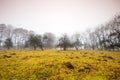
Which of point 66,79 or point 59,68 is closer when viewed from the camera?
point 66,79

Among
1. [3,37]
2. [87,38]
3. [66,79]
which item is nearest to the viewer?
[66,79]

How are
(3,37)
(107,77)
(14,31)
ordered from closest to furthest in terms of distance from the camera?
1. (107,77)
2. (3,37)
3. (14,31)

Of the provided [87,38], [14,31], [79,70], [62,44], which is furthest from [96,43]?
[79,70]

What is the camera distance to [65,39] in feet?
237

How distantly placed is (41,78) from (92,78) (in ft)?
19.9

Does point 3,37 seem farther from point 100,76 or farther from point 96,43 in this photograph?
point 100,76

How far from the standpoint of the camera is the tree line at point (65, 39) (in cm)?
6381

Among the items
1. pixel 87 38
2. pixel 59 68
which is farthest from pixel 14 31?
pixel 59 68

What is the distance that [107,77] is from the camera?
52.0 feet

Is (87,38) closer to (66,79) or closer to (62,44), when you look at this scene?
(62,44)

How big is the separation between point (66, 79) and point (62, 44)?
180 ft

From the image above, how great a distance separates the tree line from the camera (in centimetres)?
6381

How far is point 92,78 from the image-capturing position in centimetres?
1529

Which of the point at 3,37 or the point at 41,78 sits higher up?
the point at 3,37
